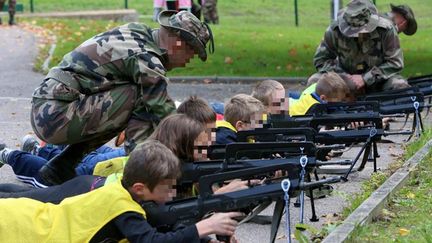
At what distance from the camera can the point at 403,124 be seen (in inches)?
453

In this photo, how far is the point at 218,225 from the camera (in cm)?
474

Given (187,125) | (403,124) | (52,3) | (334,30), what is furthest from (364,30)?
(52,3)

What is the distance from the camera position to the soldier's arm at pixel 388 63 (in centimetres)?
1095

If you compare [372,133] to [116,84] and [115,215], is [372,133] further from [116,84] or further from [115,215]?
[115,215]

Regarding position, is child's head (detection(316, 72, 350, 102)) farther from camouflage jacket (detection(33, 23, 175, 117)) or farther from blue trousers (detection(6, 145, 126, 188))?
camouflage jacket (detection(33, 23, 175, 117))

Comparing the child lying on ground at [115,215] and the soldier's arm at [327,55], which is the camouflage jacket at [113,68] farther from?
the soldier's arm at [327,55]

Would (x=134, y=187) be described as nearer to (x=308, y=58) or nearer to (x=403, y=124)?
(x=403, y=124)

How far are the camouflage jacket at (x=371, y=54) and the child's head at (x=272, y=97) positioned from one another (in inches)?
120

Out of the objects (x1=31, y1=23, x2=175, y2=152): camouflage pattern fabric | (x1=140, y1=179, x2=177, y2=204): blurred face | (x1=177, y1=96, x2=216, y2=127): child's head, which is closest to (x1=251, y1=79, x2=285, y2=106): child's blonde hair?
(x1=31, y1=23, x2=175, y2=152): camouflage pattern fabric

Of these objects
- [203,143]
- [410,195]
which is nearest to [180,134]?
[203,143]

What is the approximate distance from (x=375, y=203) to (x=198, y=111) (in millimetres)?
1257

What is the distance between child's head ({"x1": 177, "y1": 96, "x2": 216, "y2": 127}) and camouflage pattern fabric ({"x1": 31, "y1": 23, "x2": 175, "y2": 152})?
44 cm

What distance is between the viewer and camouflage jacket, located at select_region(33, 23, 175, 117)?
21.9ft

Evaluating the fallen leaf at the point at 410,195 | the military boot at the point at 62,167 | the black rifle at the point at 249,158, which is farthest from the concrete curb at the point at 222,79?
the black rifle at the point at 249,158
